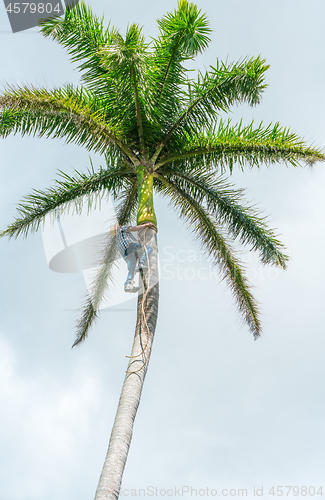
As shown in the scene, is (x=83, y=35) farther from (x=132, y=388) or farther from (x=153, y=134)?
(x=132, y=388)

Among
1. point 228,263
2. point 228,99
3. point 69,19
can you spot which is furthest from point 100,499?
point 69,19

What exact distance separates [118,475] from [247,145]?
18.7 ft

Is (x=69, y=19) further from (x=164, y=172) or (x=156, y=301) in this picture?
(x=156, y=301)

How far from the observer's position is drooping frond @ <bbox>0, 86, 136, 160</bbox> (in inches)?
266

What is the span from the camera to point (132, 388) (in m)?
5.72

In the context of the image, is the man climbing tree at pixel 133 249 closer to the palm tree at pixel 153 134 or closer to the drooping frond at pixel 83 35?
the palm tree at pixel 153 134

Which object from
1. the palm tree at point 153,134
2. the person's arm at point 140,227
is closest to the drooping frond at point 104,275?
the palm tree at point 153,134

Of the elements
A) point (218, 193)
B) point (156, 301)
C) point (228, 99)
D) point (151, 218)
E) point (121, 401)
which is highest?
point (228, 99)

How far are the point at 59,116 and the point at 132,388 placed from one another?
4.47m

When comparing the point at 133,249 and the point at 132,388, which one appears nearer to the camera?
the point at 132,388

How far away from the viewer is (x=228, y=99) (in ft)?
26.6

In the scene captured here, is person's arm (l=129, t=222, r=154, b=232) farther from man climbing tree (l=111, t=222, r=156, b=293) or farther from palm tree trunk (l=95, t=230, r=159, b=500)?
palm tree trunk (l=95, t=230, r=159, b=500)

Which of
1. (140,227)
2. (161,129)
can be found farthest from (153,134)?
(140,227)

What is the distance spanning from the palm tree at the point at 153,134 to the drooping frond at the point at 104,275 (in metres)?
0.02
